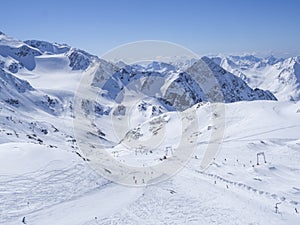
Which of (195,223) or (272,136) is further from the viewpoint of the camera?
(272,136)

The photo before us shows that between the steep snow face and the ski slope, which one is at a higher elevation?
the steep snow face

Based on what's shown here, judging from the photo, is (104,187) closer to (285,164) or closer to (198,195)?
(198,195)

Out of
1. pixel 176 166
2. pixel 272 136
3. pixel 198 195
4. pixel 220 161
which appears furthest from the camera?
pixel 272 136

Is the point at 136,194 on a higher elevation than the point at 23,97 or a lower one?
lower

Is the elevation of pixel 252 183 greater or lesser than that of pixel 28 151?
Result: lesser

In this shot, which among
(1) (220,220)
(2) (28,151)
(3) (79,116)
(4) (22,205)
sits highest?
(3) (79,116)

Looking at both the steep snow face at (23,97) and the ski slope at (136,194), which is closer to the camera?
the ski slope at (136,194)

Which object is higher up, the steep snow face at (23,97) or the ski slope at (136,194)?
the steep snow face at (23,97)

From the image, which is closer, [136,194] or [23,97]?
[136,194]

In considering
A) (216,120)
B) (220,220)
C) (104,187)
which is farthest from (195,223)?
(216,120)

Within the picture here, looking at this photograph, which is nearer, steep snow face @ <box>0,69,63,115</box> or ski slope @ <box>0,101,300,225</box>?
ski slope @ <box>0,101,300,225</box>

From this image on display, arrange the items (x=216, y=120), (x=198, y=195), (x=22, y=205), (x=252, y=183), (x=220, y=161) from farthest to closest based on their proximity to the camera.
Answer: (x=216, y=120)
(x=220, y=161)
(x=252, y=183)
(x=198, y=195)
(x=22, y=205)
